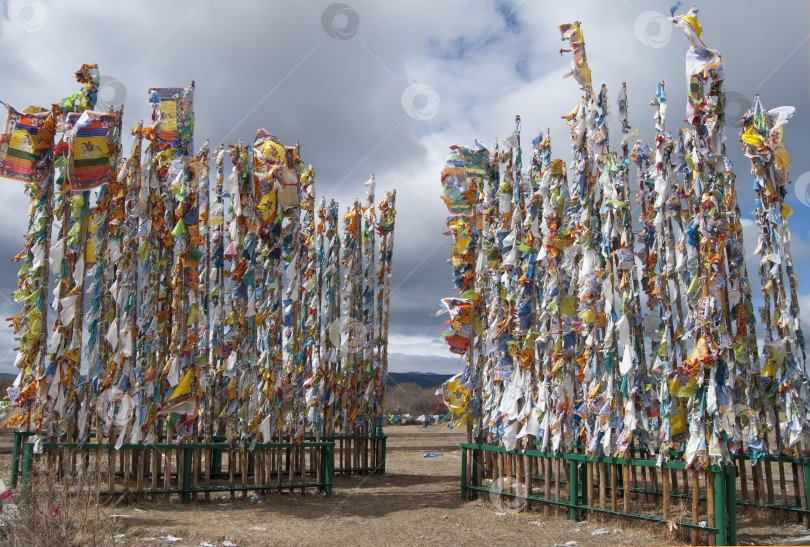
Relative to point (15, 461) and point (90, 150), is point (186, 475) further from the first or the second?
point (90, 150)

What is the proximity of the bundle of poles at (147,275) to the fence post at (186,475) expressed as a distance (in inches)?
7.0

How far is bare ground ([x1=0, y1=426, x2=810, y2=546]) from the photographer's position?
6.61 m

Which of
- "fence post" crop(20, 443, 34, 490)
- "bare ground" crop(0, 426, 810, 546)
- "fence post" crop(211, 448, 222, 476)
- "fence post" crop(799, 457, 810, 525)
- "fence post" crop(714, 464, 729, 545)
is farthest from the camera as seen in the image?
"fence post" crop(211, 448, 222, 476)

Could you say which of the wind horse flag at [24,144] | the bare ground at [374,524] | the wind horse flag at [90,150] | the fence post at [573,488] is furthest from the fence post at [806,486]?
the wind horse flag at [24,144]

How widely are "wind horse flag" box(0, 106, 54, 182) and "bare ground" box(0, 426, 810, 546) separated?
14.7 ft

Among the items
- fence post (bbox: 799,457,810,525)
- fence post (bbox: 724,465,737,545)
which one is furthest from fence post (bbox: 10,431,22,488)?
fence post (bbox: 799,457,810,525)

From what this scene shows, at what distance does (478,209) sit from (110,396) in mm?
5789

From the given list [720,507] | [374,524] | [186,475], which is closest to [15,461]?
[186,475]

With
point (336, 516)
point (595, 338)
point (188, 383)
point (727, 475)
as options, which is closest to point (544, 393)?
point (595, 338)

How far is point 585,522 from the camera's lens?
7.53m

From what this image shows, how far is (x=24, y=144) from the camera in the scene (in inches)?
323

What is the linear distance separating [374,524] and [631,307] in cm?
426

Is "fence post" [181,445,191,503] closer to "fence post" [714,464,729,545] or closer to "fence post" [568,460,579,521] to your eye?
"fence post" [568,460,579,521]

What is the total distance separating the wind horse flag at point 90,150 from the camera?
7969 mm
